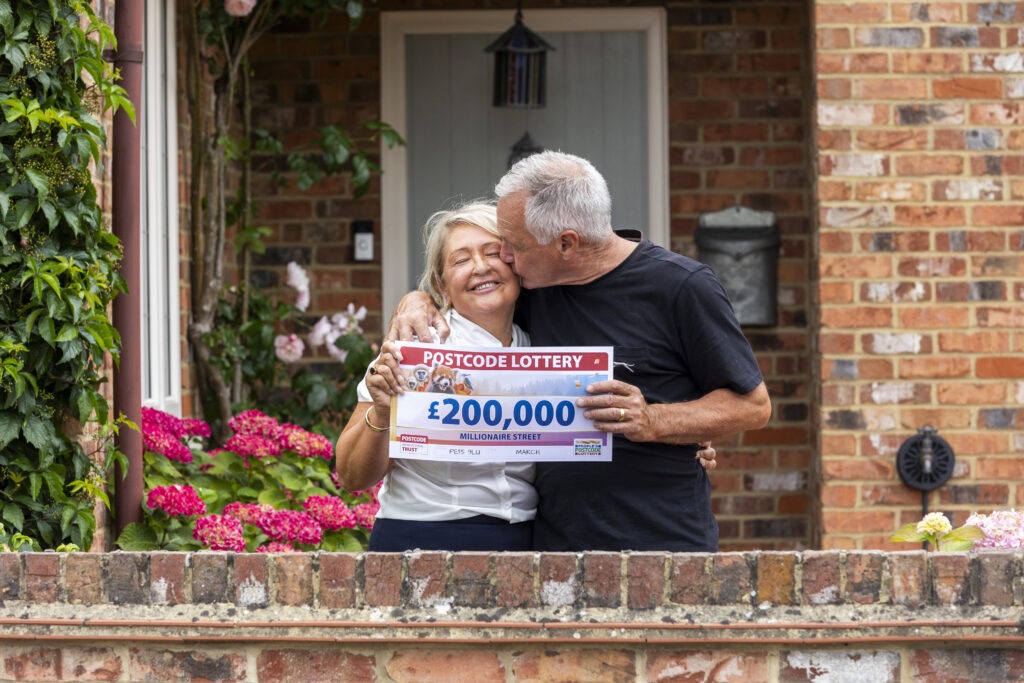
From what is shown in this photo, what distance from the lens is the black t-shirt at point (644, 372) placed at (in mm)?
2820

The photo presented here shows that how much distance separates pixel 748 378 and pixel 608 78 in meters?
3.82

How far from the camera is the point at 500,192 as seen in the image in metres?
2.84

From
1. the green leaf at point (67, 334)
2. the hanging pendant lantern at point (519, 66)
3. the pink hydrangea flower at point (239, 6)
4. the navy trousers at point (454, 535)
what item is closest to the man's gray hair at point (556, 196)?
the navy trousers at point (454, 535)

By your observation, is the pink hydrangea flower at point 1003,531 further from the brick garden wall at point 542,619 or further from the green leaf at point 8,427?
the green leaf at point 8,427

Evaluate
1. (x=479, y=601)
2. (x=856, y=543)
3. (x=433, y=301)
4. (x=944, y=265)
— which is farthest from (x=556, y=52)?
(x=479, y=601)

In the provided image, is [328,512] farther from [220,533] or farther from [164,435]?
A: [164,435]

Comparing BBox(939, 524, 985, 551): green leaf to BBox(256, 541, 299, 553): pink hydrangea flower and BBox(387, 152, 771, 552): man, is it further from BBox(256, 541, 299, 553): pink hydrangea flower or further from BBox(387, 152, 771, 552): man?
BBox(256, 541, 299, 553): pink hydrangea flower

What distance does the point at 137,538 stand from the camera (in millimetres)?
4195

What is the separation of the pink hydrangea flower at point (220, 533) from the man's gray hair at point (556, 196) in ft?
5.71

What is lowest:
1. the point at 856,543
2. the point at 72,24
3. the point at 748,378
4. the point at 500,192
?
the point at 856,543

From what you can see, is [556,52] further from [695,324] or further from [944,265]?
[695,324]

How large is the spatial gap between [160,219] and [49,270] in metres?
1.60

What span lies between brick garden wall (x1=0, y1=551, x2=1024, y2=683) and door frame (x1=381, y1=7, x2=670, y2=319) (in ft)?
12.5

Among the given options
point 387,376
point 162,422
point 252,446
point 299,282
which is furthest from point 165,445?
point 387,376
